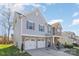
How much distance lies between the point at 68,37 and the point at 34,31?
67cm

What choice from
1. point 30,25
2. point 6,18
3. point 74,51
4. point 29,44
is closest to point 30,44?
point 29,44

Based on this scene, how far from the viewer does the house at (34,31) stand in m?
3.62

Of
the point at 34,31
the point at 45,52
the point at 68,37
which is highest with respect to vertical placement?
the point at 34,31

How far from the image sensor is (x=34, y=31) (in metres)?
3.68

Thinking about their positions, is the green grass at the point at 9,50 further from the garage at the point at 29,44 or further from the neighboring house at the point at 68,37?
the neighboring house at the point at 68,37

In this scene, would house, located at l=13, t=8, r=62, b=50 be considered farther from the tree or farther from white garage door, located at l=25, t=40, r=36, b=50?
the tree

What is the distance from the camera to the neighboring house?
3654mm

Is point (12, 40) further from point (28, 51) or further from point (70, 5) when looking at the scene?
point (70, 5)

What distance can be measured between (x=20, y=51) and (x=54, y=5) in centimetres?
106

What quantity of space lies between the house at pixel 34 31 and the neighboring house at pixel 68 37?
0.10 metres

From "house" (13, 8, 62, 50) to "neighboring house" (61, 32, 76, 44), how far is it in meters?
0.10

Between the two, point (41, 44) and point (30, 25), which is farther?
point (41, 44)

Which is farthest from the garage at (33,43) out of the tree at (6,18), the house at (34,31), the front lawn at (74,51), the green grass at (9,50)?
the front lawn at (74,51)

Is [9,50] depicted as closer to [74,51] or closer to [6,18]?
[6,18]
